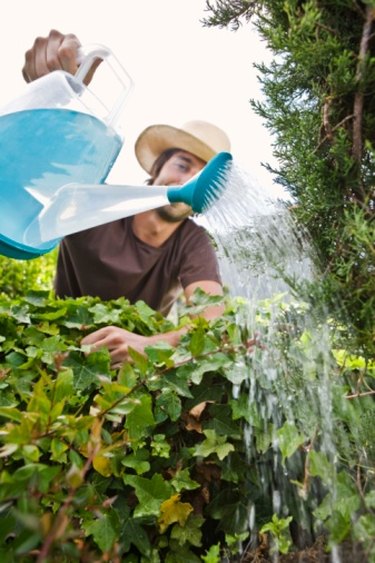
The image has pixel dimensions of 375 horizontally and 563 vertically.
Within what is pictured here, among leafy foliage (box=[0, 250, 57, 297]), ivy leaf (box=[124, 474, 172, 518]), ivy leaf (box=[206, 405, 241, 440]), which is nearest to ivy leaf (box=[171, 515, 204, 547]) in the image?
ivy leaf (box=[124, 474, 172, 518])

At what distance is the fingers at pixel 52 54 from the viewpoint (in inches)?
84.7

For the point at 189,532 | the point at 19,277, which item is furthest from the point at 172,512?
the point at 19,277

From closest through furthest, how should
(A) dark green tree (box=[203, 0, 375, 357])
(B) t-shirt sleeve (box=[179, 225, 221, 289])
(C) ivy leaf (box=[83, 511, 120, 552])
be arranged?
1. (A) dark green tree (box=[203, 0, 375, 357])
2. (C) ivy leaf (box=[83, 511, 120, 552])
3. (B) t-shirt sleeve (box=[179, 225, 221, 289])

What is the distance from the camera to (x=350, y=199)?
1.33m

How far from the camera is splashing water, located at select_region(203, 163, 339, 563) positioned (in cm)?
147

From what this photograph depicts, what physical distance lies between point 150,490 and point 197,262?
4.97 ft

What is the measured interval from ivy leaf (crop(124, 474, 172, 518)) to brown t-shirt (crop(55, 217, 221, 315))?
1.41 meters

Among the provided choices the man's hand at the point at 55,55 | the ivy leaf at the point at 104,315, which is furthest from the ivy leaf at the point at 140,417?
the man's hand at the point at 55,55

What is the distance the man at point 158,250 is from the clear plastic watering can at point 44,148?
0.97 m

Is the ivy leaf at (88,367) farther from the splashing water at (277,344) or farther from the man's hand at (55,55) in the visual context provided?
the man's hand at (55,55)

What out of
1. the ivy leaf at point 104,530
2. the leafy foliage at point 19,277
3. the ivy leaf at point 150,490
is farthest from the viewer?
the leafy foliage at point 19,277

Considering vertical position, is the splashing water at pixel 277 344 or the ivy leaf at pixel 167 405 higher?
the splashing water at pixel 277 344

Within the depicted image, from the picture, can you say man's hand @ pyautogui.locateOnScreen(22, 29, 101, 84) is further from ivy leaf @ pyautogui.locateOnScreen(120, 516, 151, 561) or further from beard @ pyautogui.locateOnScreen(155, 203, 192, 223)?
ivy leaf @ pyautogui.locateOnScreen(120, 516, 151, 561)

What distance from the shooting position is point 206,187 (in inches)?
66.8
